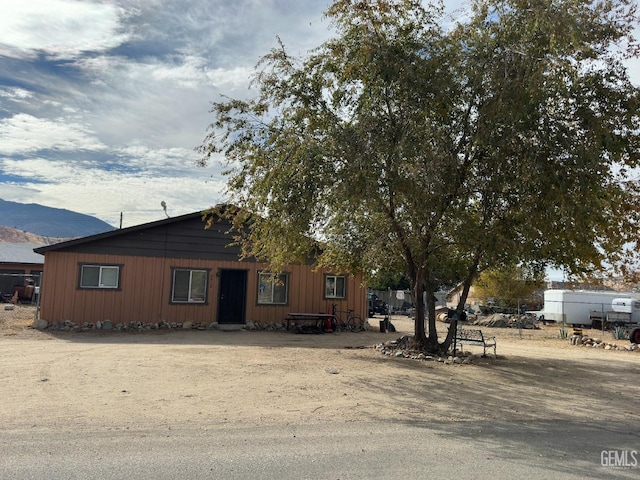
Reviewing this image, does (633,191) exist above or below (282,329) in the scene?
above

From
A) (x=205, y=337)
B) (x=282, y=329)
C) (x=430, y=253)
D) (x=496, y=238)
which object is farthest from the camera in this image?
(x=282, y=329)

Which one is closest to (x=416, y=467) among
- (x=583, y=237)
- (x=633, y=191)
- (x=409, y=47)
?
(x=583, y=237)

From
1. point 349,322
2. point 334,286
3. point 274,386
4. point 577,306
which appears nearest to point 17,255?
point 334,286

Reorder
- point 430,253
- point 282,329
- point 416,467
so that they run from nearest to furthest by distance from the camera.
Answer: point 416,467 → point 430,253 → point 282,329

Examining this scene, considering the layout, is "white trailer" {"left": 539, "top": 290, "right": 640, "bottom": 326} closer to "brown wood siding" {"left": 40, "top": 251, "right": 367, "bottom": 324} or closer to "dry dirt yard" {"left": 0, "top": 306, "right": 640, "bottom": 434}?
"dry dirt yard" {"left": 0, "top": 306, "right": 640, "bottom": 434}

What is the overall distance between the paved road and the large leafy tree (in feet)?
13.6

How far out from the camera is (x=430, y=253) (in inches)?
503

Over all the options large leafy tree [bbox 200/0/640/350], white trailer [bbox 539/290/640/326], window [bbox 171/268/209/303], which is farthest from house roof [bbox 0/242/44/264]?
white trailer [bbox 539/290/640/326]

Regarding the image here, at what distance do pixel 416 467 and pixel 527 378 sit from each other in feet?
22.6

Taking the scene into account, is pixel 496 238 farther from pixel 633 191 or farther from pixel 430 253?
pixel 633 191

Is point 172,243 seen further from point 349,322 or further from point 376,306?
point 376,306

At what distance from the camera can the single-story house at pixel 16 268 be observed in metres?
30.5

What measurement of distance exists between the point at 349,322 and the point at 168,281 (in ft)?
24.1

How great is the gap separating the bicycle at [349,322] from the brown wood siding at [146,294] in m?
0.51
